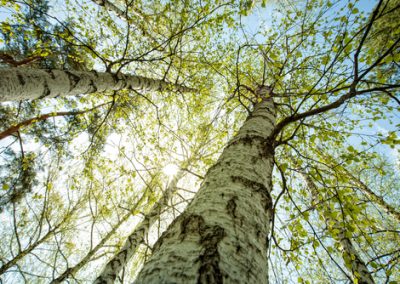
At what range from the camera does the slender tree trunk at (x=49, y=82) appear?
185 centimetres

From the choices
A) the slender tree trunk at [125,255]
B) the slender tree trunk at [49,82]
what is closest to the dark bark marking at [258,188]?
the slender tree trunk at [125,255]

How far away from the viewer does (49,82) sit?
2205 millimetres

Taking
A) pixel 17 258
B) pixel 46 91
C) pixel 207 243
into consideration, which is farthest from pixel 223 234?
pixel 17 258

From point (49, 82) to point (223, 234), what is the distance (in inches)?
97.8

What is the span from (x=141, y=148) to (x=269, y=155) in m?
2.85

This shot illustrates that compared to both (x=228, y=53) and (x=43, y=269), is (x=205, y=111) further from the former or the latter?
(x=43, y=269)

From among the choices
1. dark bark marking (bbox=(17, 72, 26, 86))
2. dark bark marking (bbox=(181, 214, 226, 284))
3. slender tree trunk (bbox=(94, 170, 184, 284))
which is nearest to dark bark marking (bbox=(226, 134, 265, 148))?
dark bark marking (bbox=(181, 214, 226, 284))

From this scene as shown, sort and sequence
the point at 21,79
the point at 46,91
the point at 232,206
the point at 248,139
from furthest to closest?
1. the point at 46,91
2. the point at 21,79
3. the point at 248,139
4. the point at 232,206

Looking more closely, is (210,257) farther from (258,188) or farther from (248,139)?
(248,139)

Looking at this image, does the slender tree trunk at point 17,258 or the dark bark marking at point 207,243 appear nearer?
the dark bark marking at point 207,243

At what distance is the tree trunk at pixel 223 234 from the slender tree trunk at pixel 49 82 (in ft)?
6.57

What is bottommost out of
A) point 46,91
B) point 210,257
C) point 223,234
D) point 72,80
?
point 210,257

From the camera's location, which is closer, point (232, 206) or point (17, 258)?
point (232, 206)

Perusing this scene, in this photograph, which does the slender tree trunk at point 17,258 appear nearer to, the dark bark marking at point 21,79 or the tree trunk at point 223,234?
the dark bark marking at point 21,79
